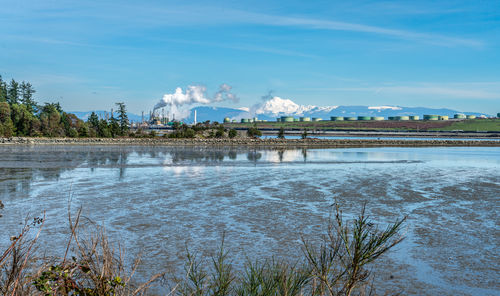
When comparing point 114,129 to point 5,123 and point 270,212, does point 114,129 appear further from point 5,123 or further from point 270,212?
point 270,212

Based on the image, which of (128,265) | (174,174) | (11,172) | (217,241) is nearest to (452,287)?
(217,241)

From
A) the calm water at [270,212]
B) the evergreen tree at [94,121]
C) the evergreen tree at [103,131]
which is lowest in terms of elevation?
the calm water at [270,212]

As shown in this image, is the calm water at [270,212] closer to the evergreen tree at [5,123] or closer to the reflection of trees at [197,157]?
the reflection of trees at [197,157]

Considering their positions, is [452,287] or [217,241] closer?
[452,287]

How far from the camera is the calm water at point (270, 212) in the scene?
39.2 feet

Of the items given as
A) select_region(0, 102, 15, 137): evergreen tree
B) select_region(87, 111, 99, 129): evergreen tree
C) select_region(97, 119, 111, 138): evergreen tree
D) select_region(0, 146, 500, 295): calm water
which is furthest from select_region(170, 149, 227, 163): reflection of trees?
select_region(87, 111, 99, 129): evergreen tree

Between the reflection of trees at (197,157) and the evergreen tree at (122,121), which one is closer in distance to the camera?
the reflection of trees at (197,157)

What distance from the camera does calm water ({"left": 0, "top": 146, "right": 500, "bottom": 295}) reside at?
11938 millimetres

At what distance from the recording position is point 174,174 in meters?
32.7

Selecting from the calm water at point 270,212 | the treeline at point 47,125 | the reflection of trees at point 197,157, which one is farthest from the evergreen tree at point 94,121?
the calm water at point 270,212

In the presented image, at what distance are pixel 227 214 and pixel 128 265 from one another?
23.0 ft

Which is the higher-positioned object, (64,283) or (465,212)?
(64,283)

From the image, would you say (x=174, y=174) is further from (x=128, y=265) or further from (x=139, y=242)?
(x=128, y=265)

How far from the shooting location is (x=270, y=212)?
18484 mm
